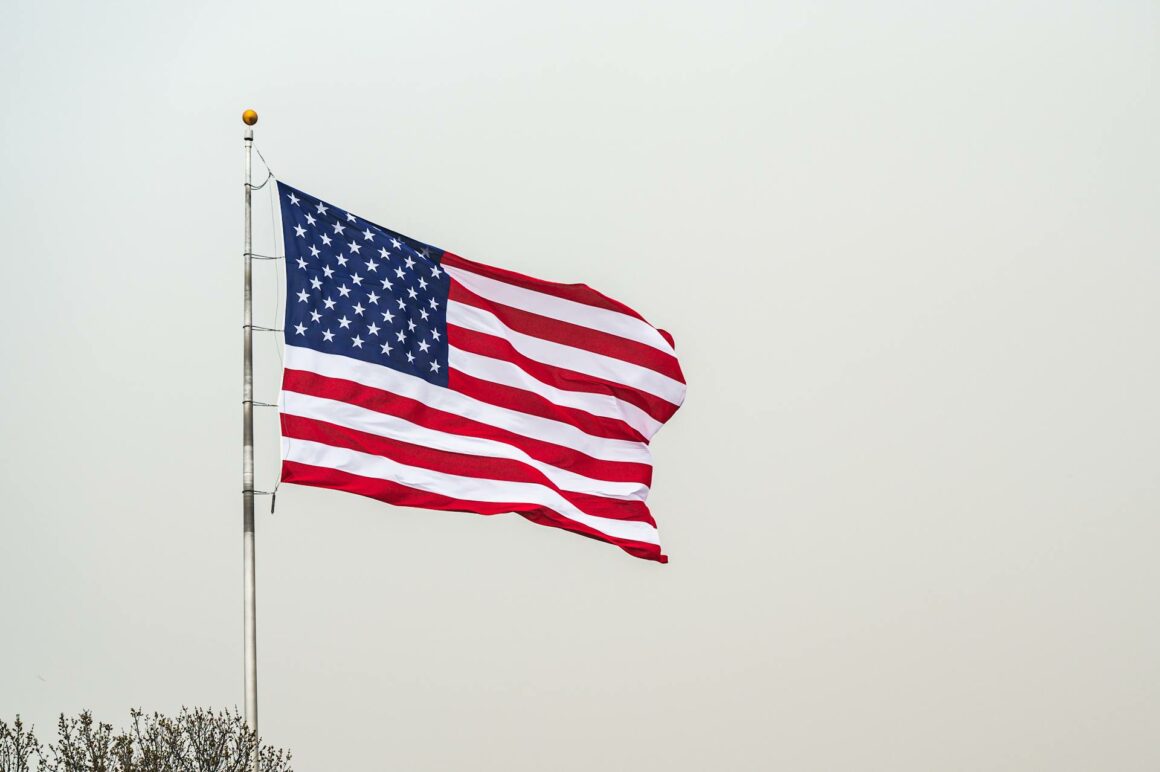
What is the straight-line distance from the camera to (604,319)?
92.1ft

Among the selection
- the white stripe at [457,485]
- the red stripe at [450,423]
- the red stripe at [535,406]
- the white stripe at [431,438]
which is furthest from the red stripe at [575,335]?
the white stripe at [457,485]

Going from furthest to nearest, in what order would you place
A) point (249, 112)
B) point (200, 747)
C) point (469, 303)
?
point (469, 303)
point (249, 112)
point (200, 747)

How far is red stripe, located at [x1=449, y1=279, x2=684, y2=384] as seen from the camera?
1069 inches

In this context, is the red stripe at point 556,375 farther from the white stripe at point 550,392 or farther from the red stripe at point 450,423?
the red stripe at point 450,423

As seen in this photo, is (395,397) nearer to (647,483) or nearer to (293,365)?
(293,365)

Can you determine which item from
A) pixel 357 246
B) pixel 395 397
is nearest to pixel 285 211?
pixel 357 246

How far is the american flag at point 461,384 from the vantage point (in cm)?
2488

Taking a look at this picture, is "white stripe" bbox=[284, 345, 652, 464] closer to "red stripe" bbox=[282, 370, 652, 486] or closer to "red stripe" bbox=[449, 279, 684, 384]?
"red stripe" bbox=[282, 370, 652, 486]

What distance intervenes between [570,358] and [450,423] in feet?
8.23

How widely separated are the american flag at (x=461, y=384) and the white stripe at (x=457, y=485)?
21 mm

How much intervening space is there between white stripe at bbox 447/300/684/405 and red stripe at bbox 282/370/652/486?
1.29 meters

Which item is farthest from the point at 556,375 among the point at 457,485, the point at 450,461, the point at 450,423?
the point at 457,485

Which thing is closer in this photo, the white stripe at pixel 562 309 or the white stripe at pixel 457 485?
the white stripe at pixel 457 485

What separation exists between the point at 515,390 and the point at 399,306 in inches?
91.4
